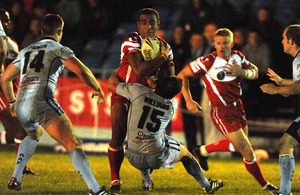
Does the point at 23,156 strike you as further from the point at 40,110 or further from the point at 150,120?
the point at 150,120

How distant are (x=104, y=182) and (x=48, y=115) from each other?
2.23 metres

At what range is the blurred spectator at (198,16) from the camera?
589 inches

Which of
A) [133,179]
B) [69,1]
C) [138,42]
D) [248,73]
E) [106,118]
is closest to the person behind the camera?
[138,42]

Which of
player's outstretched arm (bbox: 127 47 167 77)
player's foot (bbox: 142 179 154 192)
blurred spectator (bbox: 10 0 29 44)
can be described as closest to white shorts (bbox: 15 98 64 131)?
player's outstretched arm (bbox: 127 47 167 77)

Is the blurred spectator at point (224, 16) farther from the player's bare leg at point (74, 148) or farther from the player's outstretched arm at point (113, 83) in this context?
the player's bare leg at point (74, 148)

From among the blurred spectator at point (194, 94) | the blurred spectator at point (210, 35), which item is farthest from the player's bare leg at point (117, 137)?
the blurred spectator at point (210, 35)

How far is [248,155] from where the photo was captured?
30.1 ft

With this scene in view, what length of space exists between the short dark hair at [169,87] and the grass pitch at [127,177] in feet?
5.04

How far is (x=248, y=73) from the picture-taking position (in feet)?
30.7

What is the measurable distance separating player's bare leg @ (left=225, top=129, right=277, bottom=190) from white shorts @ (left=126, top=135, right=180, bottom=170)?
1456 millimetres

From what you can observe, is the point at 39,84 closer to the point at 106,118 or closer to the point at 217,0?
the point at 106,118

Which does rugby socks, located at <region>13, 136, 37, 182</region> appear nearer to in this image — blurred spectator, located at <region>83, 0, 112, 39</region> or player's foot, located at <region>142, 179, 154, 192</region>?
player's foot, located at <region>142, 179, 154, 192</region>

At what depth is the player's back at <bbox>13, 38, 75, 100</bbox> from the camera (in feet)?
25.6

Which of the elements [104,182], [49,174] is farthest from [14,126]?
[104,182]
